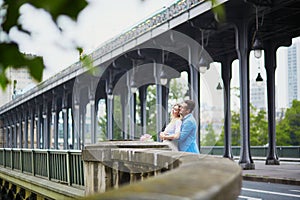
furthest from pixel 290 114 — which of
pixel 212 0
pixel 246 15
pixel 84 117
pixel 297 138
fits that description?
pixel 212 0

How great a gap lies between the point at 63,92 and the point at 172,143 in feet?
155

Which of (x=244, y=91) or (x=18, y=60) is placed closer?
(x=18, y=60)

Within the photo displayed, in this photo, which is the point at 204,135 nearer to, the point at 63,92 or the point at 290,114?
the point at 63,92

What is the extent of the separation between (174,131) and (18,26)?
6.91m

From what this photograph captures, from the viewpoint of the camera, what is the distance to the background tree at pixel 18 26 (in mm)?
1422

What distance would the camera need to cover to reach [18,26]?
5.14 feet

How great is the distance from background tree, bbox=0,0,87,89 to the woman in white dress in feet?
20.7

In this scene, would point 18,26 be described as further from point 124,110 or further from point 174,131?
point 124,110

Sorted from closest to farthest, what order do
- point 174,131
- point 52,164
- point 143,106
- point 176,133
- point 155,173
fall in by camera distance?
point 155,173, point 176,133, point 174,131, point 52,164, point 143,106

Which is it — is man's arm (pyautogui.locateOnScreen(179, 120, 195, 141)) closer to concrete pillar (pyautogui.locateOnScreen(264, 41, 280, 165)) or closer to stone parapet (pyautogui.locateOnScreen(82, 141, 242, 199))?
stone parapet (pyautogui.locateOnScreen(82, 141, 242, 199))

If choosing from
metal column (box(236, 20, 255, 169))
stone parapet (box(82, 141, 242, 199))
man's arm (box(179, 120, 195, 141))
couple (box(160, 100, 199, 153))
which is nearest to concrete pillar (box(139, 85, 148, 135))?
metal column (box(236, 20, 255, 169))

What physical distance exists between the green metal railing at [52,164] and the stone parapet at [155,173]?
2.89 m

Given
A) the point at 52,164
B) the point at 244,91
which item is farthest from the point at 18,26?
the point at 244,91

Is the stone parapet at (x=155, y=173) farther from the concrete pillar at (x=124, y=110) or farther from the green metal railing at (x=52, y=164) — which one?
the concrete pillar at (x=124, y=110)
